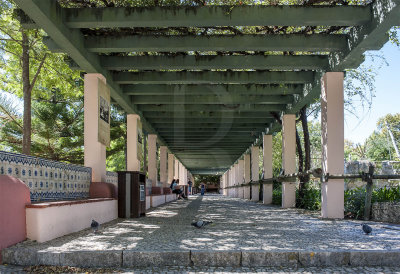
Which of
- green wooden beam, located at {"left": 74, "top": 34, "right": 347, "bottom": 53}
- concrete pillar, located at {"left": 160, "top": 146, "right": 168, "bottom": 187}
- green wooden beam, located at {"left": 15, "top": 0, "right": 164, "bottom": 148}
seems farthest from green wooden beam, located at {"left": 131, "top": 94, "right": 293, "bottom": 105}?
concrete pillar, located at {"left": 160, "top": 146, "right": 168, "bottom": 187}

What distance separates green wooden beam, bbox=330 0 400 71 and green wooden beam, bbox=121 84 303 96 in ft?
9.60

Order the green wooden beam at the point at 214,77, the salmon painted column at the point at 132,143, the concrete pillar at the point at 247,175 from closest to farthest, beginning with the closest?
the green wooden beam at the point at 214,77 → the salmon painted column at the point at 132,143 → the concrete pillar at the point at 247,175

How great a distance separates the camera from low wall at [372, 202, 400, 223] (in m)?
7.68

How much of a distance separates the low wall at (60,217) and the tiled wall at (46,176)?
0.45m

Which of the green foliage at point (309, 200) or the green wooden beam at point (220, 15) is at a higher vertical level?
the green wooden beam at point (220, 15)

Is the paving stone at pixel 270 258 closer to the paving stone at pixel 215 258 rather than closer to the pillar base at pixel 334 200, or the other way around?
the paving stone at pixel 215 258

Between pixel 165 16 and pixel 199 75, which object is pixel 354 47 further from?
pixel 199 75

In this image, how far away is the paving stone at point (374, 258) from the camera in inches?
162

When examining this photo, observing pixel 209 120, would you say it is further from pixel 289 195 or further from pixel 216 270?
pixel 216 270

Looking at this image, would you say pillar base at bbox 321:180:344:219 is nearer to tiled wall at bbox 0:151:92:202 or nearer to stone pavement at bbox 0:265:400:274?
stone pavement at bbox 0:265:400:274

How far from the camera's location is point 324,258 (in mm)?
4117

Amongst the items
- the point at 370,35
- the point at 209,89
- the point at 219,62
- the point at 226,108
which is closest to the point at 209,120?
the point at 226,108

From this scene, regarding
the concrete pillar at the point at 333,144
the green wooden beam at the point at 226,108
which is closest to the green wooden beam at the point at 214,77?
the concrete pillar at the point at 333,144

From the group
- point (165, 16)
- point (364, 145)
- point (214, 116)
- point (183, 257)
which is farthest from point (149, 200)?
point (364, 145)
